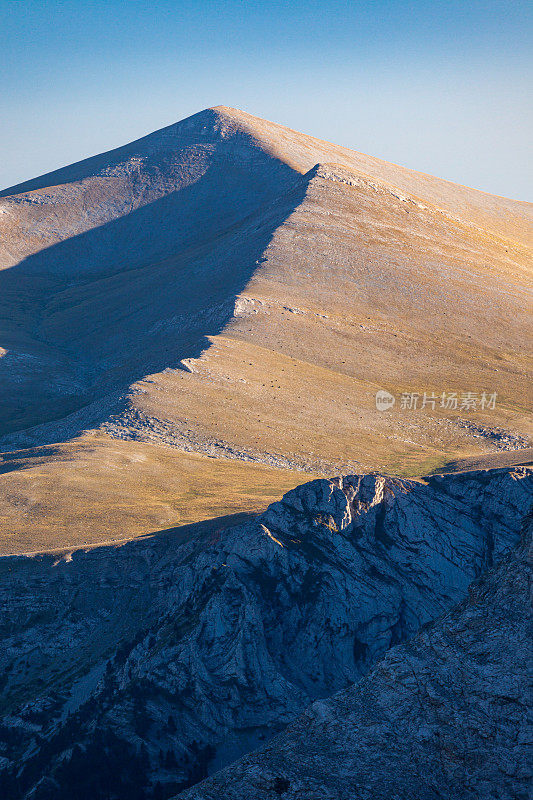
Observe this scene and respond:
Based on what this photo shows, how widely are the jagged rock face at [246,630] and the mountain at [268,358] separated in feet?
54.0

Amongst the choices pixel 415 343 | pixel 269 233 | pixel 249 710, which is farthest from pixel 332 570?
pixel 269 233

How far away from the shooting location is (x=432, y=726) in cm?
2253

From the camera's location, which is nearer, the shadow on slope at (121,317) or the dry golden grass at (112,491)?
the dry golden grass at (112,491)

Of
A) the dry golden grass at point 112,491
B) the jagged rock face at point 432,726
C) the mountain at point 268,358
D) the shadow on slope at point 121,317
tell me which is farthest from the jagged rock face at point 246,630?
the shadow on slope at point 121,317

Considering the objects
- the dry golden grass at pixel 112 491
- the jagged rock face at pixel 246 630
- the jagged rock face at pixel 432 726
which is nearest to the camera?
the jagged rock face at pixel 432 726

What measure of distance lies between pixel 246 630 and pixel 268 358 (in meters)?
76.6

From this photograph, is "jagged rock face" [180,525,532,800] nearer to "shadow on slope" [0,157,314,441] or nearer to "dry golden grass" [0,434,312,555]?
"dry golden grass" [0,434,312,555]

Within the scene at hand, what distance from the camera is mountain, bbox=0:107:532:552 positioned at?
257 ft

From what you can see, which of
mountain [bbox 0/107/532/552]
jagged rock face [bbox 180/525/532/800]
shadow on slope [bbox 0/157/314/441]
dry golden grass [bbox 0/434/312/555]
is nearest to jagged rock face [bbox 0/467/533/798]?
jagged rock face [bbox 180/525/532/800]

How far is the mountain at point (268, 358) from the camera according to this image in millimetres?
78188

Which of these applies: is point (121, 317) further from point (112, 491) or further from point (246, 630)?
point (246, 630)

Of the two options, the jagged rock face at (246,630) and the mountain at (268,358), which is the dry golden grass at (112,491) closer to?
the mountain at (268,358)

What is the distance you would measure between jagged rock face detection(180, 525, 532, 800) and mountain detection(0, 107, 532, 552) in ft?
120

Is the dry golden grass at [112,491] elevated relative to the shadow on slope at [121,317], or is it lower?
lower
